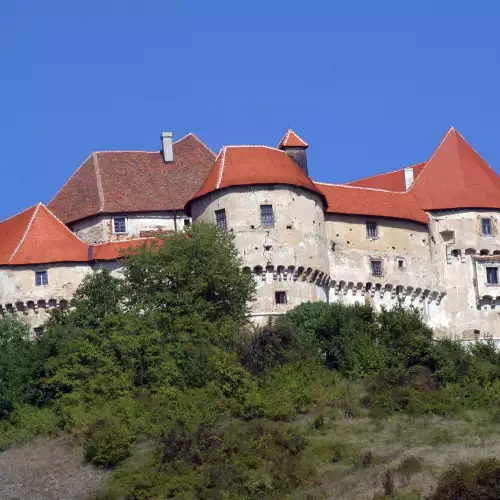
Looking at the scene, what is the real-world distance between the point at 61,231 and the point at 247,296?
1040cm

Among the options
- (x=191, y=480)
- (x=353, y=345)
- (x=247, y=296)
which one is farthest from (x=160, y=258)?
(x=191, y=480)

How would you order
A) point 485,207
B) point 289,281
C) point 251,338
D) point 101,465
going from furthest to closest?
1. point 485,207
2. point 289,281
3. point 251,338
4. point 101,465

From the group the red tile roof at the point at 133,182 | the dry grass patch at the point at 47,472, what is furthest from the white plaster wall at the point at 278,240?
the dry grass patch at the point at 47,472

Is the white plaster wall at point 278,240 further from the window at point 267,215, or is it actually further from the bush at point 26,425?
the bush at point 26,425

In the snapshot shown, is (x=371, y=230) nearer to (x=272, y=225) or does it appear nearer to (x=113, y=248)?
(x=272, y=225)

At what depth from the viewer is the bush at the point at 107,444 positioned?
213ft

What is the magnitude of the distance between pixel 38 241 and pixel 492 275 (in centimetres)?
1895

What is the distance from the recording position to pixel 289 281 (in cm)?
7656

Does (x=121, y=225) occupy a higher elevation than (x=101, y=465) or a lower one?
higher

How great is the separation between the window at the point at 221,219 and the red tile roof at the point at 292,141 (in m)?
5.89

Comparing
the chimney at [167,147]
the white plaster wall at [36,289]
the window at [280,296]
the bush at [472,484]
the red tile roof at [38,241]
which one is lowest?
the bush at [472,484]

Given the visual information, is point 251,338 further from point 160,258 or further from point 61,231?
point 61,231

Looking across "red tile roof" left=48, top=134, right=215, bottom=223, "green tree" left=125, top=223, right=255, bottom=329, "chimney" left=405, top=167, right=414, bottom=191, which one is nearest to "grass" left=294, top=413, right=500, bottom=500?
"green tree" left=125, top=223, right=255, bottom=329

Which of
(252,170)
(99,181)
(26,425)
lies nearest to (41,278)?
(99,181)
